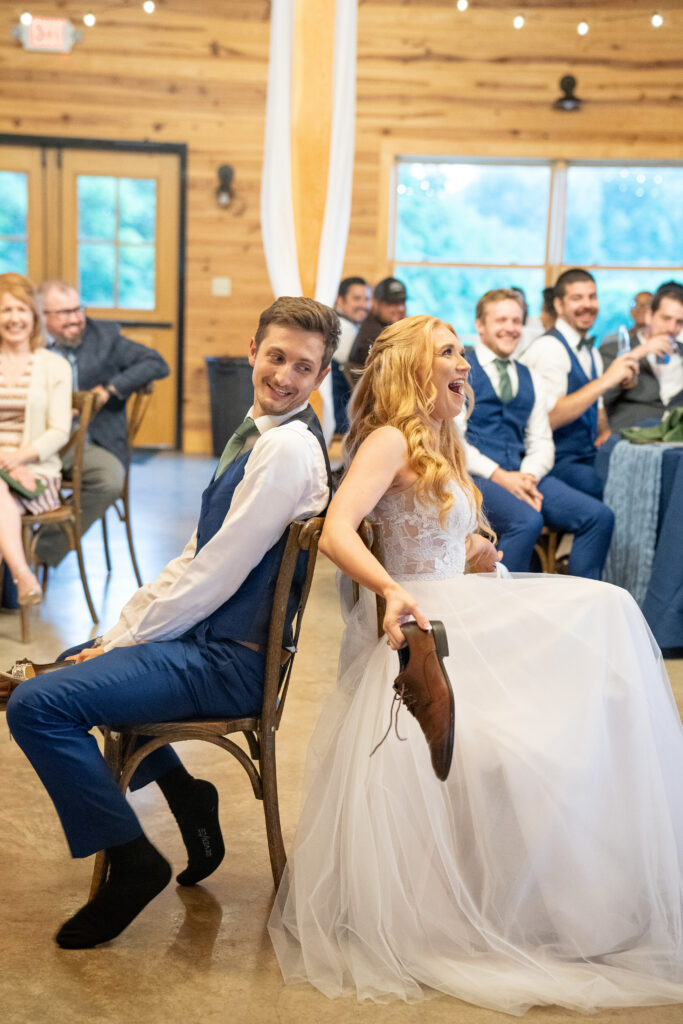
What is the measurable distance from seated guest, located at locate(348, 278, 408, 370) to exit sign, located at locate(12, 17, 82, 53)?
436 centimetres

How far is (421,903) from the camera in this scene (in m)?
1.74

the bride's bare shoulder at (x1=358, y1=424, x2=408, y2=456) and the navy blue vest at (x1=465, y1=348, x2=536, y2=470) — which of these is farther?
the navy blue vest at (x1=465, y1=348, x2=536, y2=470)

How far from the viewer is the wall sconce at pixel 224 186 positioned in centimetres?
825

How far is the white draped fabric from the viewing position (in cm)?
395

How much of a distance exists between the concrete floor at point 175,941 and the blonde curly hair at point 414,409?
804mm

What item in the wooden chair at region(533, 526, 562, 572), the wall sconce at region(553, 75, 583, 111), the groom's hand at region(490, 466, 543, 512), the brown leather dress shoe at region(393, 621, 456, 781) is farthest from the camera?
the wall sconce at region(553, 75, 583, 111)

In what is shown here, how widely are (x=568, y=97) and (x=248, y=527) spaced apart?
7.35 meters

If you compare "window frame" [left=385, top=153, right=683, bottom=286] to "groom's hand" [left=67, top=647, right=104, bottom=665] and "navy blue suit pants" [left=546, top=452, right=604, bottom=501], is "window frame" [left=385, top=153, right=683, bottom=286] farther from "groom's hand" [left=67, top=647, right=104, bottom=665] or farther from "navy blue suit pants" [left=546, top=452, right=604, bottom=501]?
"groom's hand" [left=67, top=647, right=104, bottom=665]

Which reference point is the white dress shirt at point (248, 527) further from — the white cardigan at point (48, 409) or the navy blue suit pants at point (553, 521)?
the white cardigan at point (48, 409)

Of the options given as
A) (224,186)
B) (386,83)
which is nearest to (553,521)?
(224,186)

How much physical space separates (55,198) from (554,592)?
733 cm

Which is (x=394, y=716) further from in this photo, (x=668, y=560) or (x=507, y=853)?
(x=668, y=560)

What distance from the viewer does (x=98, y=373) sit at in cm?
453

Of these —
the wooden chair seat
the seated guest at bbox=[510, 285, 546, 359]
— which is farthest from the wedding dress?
the seated guest at bbox=[510, 285, 546, 359]
